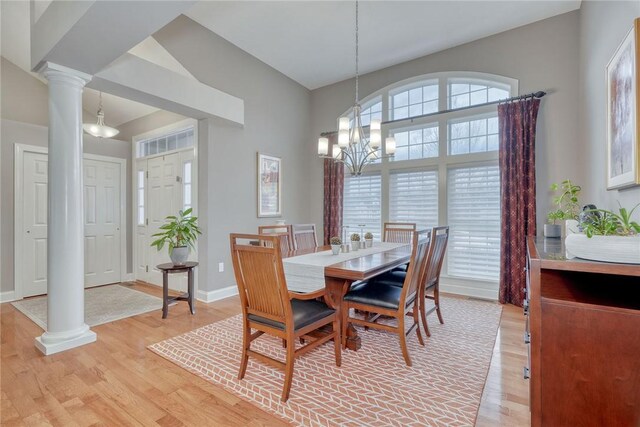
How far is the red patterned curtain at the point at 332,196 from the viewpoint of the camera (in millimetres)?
5023

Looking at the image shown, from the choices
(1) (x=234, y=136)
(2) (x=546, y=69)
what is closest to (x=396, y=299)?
(1) (x=234, y=136)

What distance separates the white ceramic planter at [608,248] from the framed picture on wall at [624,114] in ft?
2.71

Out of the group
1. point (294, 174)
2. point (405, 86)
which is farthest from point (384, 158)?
point (294, 174)

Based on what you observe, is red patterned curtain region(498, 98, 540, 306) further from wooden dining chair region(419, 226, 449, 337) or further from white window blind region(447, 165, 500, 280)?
wooden dining chair region(419, 226, 449, 337)

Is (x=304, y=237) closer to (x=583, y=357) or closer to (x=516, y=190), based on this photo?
(x=516, y=190)

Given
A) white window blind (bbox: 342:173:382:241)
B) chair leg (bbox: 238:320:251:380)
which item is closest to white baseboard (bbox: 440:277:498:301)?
white window blind (bbox: 342:173:382:241)

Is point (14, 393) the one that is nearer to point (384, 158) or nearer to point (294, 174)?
point (294, 174)

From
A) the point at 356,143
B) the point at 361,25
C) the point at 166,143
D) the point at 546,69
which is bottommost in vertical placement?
the point at 356,143

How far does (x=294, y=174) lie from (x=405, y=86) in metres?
2.28

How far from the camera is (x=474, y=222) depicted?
159 inches

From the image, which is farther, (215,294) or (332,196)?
(332,196)

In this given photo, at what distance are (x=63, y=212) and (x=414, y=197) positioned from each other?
4142 mm

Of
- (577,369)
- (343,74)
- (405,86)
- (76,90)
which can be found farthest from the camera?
(343,74)

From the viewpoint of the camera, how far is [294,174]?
5.21 metres
